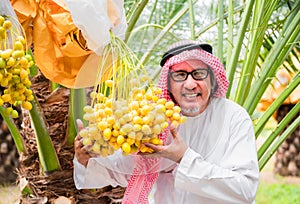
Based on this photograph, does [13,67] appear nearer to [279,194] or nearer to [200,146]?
[200,146]

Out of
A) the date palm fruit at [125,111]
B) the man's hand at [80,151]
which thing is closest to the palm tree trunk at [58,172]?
the man's hand at [80,151]

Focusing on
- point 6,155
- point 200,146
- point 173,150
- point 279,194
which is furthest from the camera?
point 279,194

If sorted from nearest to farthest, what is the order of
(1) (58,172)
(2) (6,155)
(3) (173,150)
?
(3) (173,150) → (1) (58,172) → (2) (6,155)

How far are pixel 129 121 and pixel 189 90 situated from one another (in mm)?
243

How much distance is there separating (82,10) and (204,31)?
1.24 m

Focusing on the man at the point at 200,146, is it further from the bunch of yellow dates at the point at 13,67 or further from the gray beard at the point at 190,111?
the bunch of yellow dates at the point at 13,67

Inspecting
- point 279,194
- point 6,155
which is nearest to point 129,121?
point 6,155

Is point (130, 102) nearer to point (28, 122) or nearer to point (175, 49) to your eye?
point (175, 49)

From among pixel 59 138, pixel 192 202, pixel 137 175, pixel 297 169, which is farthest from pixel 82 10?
pixel 297 169

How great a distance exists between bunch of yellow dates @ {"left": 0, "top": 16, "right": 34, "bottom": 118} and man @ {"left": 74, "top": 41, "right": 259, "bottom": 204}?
0.28m

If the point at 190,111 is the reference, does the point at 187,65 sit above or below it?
above

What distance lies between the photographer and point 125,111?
1.28 metres

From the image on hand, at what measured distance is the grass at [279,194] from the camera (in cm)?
555

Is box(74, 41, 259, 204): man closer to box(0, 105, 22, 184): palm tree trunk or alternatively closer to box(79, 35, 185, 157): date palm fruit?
box(79, 35, 185, 157): date palm fruit
